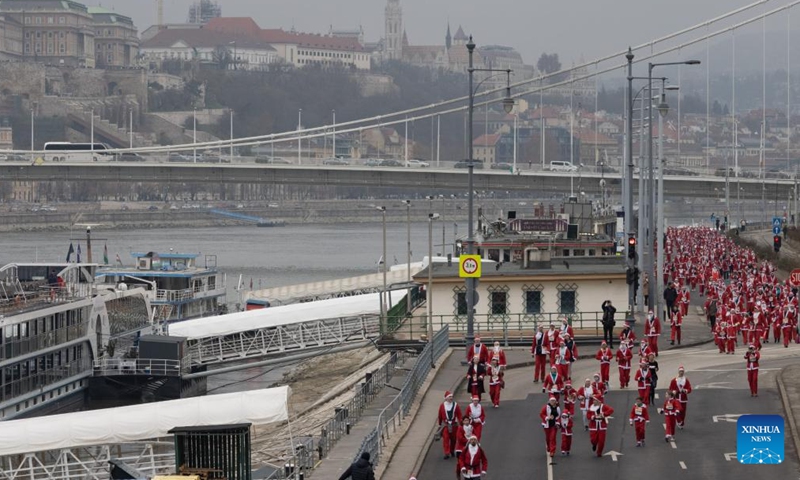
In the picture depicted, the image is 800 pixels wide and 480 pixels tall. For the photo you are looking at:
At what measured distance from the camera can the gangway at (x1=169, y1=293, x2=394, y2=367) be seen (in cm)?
5478

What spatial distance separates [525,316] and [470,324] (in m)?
4.91

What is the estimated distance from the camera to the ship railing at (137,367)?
4981 cm

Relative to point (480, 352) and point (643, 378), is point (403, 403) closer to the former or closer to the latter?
point (480, 352)

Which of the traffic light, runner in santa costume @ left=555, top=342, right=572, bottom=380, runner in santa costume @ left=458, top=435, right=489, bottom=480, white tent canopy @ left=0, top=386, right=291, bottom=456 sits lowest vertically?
white tent canopy @ left=0, top=386, right=291, bottom=456

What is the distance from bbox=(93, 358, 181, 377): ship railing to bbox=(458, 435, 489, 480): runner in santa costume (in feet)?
87.6

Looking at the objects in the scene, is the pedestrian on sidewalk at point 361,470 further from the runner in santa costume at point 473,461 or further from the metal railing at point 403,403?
the runner in santa costume at point 473,461

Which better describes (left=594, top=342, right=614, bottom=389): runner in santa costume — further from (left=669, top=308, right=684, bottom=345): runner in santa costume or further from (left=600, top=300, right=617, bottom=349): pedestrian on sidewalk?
(left=669, top=308, right=684, bottom=345): runner in santa costume

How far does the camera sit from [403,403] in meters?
30.6

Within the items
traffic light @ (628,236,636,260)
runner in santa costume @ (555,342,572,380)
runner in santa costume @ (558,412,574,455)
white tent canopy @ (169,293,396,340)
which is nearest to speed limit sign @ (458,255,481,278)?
runner in santa costume @ (555,342,572,380)

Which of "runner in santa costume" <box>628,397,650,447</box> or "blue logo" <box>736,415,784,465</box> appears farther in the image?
"runner in santa costume" <box>628,397,650,447</box>

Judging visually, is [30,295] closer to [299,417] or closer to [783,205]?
[299,417]

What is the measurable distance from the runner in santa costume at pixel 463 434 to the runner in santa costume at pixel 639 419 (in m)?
2.77

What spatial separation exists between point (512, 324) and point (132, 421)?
1197 centimetres

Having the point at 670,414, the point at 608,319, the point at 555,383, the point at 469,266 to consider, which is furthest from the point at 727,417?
the point at 608,319
